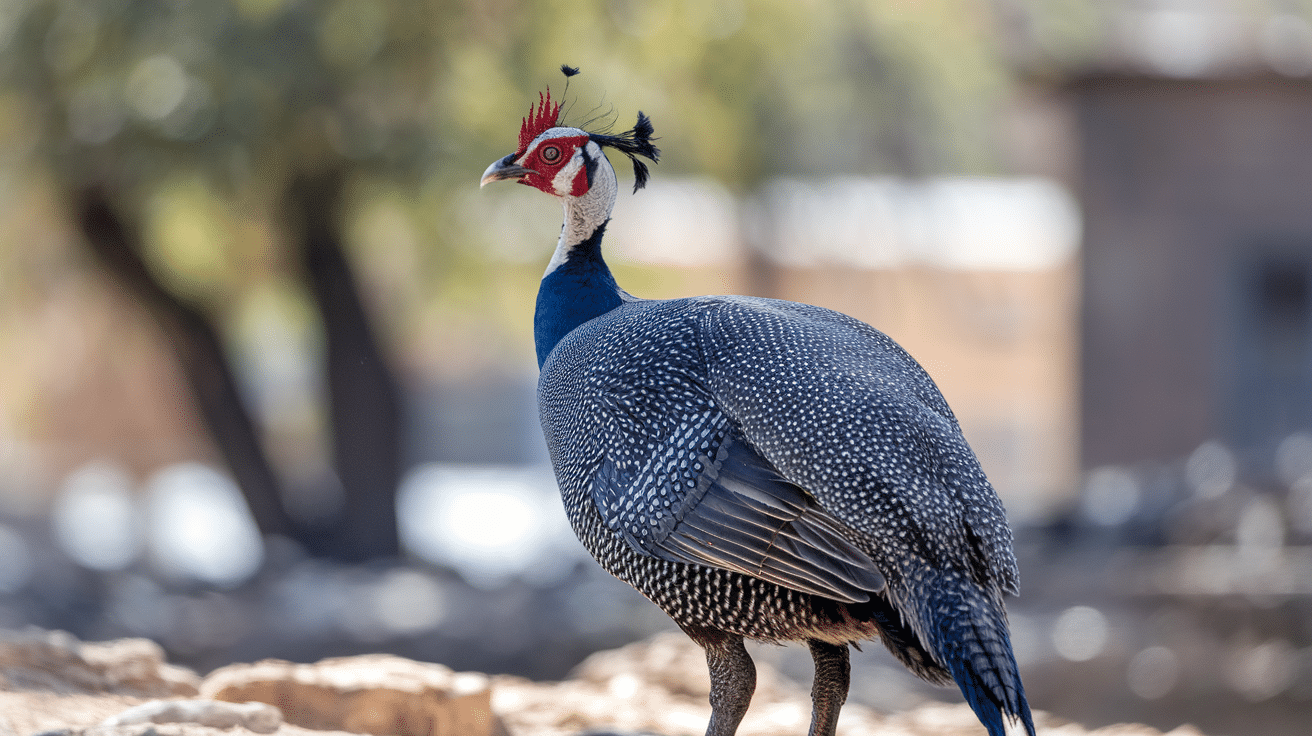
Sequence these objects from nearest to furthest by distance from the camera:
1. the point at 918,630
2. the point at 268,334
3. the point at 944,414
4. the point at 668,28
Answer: the point at 918,630, the point at 944,414, the point at 668,28, the point at 268,334

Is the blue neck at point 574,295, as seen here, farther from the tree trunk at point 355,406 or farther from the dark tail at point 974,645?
the tree trunk at point 355,406

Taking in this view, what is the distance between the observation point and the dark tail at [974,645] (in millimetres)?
3043

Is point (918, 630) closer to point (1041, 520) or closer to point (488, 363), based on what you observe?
point (1041, 520)

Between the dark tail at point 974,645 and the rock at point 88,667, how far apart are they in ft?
9.27

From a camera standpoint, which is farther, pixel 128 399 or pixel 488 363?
pixel 488 363

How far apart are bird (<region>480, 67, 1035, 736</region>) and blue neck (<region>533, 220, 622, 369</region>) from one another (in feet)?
1.18

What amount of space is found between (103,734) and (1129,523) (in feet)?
25.6

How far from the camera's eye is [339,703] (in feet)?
14.0

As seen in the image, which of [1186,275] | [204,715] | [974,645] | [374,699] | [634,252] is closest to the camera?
[974,645]

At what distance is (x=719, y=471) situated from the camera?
11.1 ft

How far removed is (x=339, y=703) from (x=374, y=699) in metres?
0.12

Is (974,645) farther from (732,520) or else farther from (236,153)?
(236,153)

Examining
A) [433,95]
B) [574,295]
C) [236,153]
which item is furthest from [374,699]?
[433,95]

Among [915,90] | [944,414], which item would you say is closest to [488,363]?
[915,90]
